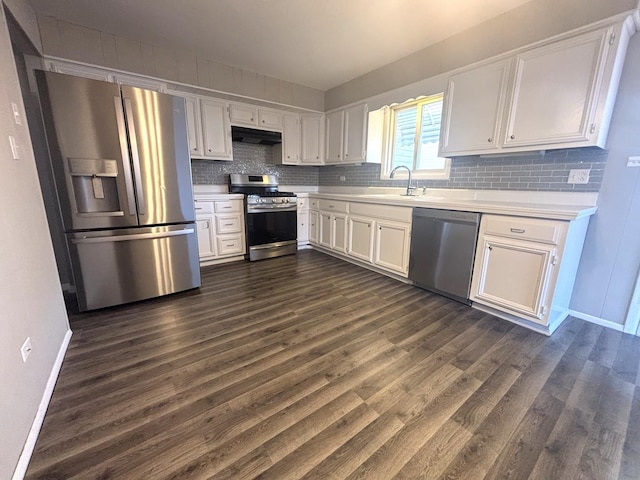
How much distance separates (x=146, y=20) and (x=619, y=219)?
4.41 meters

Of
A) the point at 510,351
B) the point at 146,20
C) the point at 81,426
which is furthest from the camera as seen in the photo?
the point at 146,20

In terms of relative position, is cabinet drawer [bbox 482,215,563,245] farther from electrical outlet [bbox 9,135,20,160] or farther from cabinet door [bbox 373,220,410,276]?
electrical outlet [bbox 9,135,20,160]

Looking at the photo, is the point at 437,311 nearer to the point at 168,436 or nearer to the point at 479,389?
the point at 479,389

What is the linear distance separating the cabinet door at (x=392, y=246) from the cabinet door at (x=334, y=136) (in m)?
1.60

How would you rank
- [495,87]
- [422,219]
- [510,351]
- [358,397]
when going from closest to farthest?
[358,397] → [510,351] → [495,87] → [422,219]

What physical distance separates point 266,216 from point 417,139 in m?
2.27

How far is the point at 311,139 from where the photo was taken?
4.44 metres

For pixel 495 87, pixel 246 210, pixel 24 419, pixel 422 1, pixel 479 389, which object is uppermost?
pixel 422 1

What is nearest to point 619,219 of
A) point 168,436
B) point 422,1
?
point 422,1

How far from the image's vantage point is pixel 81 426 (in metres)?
1.25

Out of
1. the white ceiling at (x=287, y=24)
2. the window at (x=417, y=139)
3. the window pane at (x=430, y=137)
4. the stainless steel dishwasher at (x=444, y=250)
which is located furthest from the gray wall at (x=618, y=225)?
the window pane at (x=430, y=137)

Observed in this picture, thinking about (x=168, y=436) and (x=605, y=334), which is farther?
(x=605, y=334)

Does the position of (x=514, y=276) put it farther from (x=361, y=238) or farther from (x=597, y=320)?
(x=361, y=238)

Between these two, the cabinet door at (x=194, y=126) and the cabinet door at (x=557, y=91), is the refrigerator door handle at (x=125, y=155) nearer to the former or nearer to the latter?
the cabinet door at (x=194, y=126)
